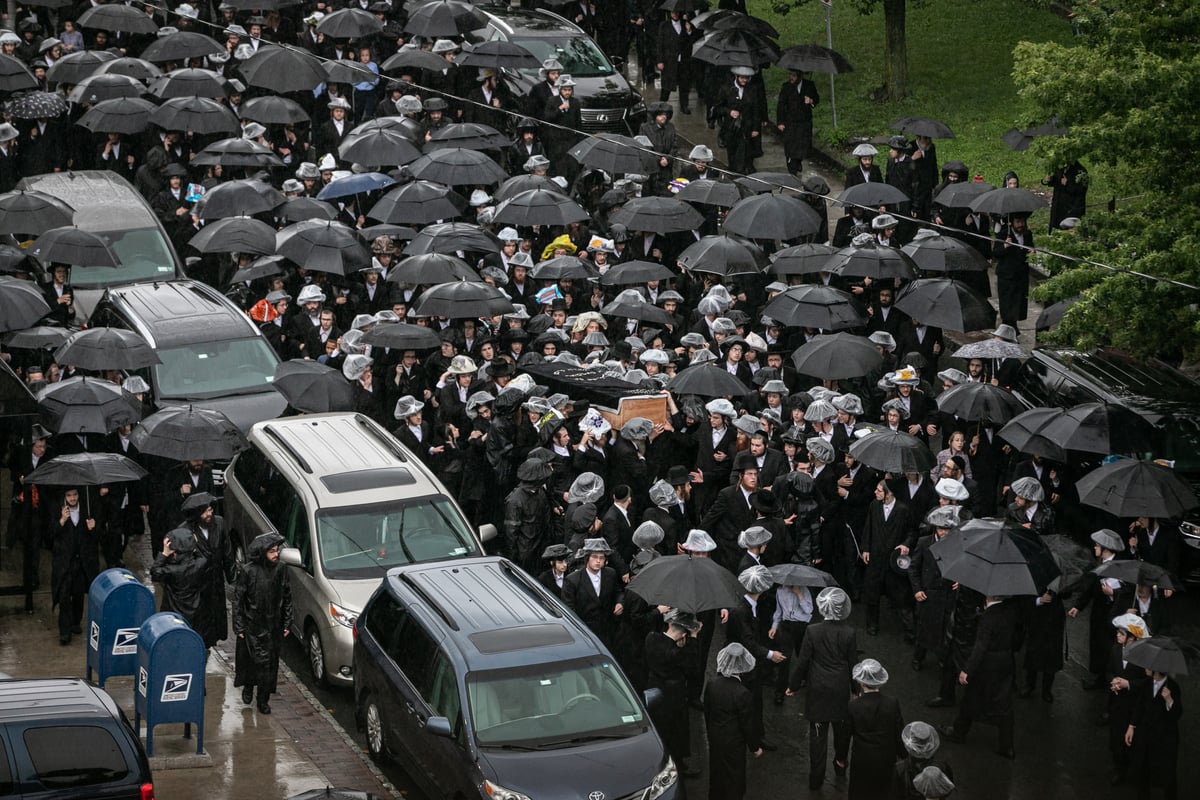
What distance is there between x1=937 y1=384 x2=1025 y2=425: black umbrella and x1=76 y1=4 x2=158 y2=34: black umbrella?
15442 mm

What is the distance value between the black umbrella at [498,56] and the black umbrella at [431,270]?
6210mm

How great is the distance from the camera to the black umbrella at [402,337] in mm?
17734

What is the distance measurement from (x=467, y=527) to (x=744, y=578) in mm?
2519

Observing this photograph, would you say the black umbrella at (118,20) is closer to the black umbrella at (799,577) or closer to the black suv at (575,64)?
the black suv at (575,64)

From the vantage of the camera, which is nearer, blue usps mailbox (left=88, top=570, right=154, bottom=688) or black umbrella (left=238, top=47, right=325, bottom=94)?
blue usps mailbox (left=88, top=570, right=154, bottom=688)

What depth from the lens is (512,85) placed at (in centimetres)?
2572

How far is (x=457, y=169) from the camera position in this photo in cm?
2158

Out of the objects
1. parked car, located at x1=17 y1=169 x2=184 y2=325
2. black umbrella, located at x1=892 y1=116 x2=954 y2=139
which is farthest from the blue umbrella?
black umbrella, located at x1=892 y1=116 x2=954 y2=139

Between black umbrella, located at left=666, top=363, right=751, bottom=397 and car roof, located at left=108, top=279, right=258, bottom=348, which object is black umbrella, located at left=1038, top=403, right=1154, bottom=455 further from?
car roof, located at left=108, top=279, right=258, bottom=348

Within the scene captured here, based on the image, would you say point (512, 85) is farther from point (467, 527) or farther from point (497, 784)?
point (497, 784)

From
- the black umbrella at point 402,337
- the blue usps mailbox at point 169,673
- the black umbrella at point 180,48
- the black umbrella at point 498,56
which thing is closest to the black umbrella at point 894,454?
the black umbrella at point 402,337

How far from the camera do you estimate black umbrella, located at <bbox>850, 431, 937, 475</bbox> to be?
15.1 metres

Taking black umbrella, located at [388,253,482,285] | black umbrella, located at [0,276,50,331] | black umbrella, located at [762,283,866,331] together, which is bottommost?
black umbrella, located at [762,283,866,331]

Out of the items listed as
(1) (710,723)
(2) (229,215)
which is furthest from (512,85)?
(1) (710,723)
